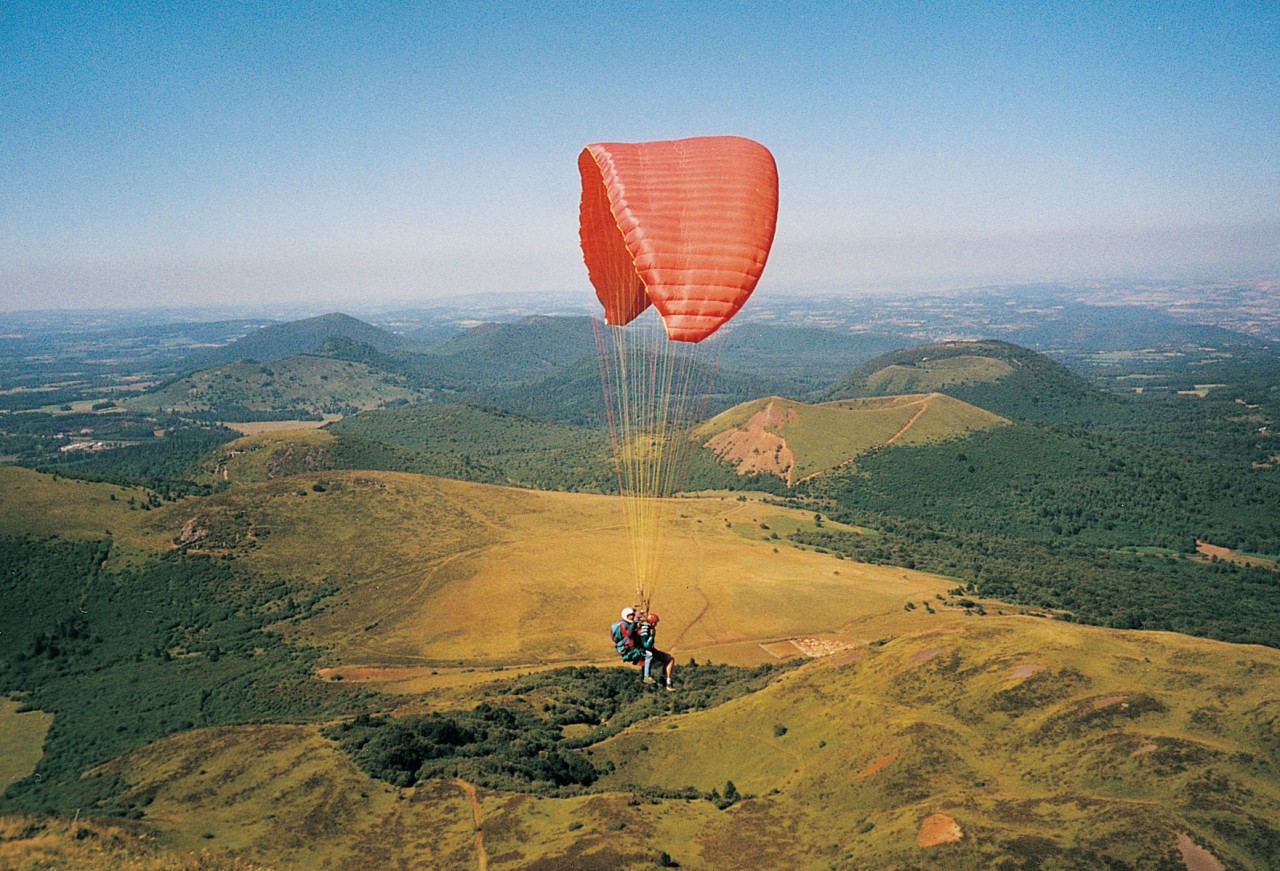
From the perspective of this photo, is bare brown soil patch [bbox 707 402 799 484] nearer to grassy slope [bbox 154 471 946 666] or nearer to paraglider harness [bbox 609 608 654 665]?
grassy slope [bbox 154 471 946 666]

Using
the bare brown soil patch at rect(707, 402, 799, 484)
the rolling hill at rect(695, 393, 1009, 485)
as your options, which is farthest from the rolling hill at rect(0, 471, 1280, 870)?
the bare brown soil patch at rect(707, 402, 799, 484)

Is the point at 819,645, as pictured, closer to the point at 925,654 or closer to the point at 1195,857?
the point at 925,654

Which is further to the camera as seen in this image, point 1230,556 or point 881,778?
point 1230,556

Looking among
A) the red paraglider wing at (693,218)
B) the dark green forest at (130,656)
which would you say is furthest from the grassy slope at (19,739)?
the red paraglider wing at (693,218)

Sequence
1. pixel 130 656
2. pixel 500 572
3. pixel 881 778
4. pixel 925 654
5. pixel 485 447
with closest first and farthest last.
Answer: pixel 881 778, pixel 925 654, pixel 130 656, pixel 500 572, pixel 485 447

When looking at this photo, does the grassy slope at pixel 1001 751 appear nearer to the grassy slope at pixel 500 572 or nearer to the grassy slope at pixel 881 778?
the grassy slope at pixel 881 778

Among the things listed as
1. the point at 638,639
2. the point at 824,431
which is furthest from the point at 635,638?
the point at 824,431

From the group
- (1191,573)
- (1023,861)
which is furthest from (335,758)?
(1191,573)
